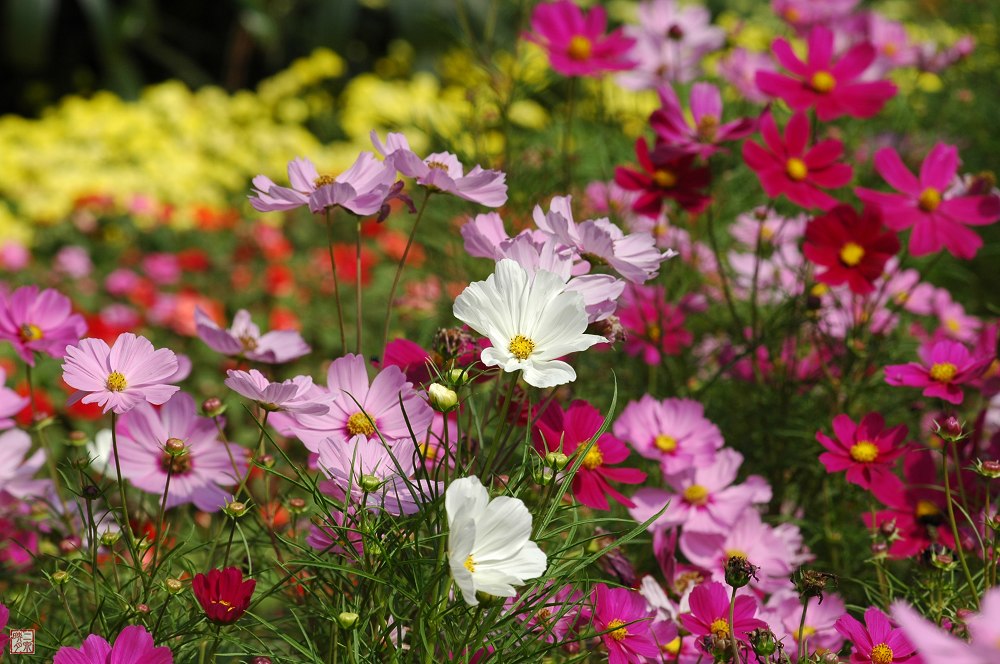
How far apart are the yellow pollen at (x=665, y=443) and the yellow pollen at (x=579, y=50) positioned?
56 centimetres

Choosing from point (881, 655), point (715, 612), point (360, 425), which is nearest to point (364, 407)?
point (360, 425)

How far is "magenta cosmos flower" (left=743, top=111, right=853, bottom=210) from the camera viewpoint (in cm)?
98

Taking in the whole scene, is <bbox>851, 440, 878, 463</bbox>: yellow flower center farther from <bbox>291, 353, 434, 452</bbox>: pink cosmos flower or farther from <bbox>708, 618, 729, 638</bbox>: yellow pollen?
<bbox>291, 353, 434, 452</bbox>: pink cosmos flower

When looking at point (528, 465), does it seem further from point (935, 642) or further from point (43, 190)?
point (43, 190)

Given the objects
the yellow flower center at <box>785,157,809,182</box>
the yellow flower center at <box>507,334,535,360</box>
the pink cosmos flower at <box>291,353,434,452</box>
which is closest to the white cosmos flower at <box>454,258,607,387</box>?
the yellow flower center at <box>507,334,535,360</box>

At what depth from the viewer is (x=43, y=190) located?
10.2 feet

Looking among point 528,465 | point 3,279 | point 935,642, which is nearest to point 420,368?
point 528,465

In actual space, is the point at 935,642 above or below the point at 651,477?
above

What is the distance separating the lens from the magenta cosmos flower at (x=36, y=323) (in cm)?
89

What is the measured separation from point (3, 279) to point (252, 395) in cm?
223

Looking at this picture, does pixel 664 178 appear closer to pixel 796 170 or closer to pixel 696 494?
pixel 796 170

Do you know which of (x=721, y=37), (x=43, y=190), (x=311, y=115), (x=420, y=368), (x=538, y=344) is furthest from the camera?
(x=311, y=115)

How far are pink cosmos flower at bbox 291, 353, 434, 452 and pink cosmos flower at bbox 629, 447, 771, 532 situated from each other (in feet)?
0.86

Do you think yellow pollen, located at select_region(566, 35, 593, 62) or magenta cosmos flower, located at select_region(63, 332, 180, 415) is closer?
magenta cosmos flower, located at select_region(63, 332, 180, 415)
